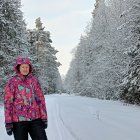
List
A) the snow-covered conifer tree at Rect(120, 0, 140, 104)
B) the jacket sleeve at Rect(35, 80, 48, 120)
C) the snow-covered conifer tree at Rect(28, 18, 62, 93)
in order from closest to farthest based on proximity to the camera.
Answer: the jacket sleeve at Rect(35, 80, 48, 120) → the snow-covered conifer tree at Rect(120, 0, 140, 104) → the snow-covered conifer tree at Rect(28, 18, 62, 93)

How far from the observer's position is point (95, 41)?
39.7 m

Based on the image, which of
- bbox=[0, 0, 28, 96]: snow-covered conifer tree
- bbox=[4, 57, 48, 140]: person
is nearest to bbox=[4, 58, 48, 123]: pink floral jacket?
bbox=[4, 57, 48, 140]: person

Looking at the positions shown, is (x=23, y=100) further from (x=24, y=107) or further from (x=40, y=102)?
(x=40, y=102)

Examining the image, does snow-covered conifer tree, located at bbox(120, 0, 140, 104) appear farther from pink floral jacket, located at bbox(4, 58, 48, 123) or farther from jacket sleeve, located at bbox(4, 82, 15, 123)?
jacket sleeve, located at bbox(4, 82, 15, 123)

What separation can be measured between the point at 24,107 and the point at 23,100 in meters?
0.12

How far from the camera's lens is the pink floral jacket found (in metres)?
5.62

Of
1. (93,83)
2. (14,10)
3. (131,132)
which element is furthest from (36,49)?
(131,132)

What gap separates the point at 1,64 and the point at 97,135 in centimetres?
1518

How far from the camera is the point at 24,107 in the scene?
565 cm

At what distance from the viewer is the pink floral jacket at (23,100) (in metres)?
5.62

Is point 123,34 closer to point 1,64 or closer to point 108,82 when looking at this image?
point 108,82

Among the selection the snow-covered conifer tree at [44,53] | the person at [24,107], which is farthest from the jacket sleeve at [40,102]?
the snow-covered conifer tree at [44,53]

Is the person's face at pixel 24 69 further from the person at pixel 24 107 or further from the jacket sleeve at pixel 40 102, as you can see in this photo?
the jacket sleeve at pixel 40 102

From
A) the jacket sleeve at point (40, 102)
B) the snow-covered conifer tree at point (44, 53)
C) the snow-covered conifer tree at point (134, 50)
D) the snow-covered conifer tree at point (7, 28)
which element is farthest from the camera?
the snow-covered conifer tree at point (44, 53)
